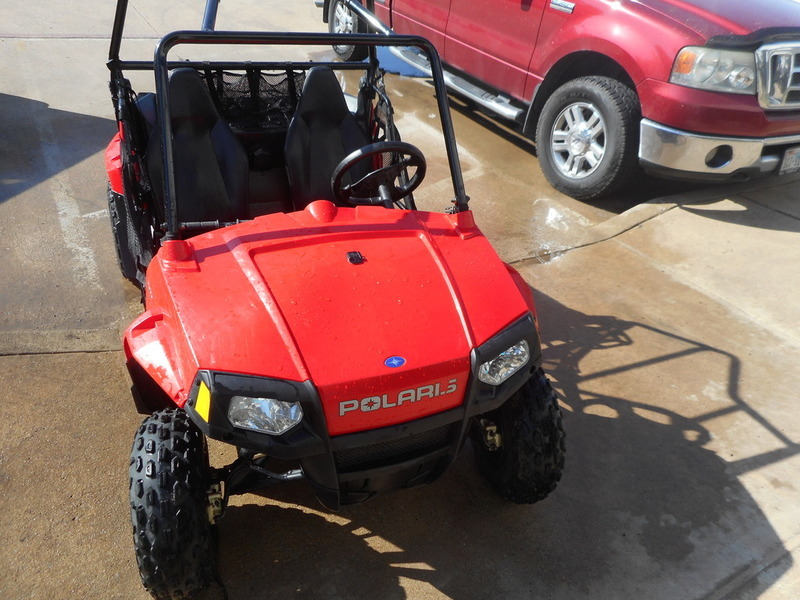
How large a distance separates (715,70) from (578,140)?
98 centimetres

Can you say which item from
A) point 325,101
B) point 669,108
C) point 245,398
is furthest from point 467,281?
point 669,108

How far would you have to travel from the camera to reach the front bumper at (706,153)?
466 centimetres

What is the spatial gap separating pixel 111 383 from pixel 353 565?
145 cm

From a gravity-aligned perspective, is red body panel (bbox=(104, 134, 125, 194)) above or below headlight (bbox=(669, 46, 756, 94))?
below

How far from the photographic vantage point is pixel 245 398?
2117 millimetres

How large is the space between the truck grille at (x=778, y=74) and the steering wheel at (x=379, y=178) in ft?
9.07

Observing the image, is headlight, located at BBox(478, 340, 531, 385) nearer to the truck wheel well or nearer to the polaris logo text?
the polaris logo text

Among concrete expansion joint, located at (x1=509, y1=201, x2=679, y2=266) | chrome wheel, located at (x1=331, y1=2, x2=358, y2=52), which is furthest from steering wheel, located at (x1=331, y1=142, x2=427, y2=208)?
chrome wheel, located at (x1=331, y1=2, x2=358, y2=52)

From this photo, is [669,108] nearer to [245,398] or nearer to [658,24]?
[658,24]

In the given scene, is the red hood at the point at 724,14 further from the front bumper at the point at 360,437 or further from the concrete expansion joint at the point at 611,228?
the front bumper at the point at 360,437

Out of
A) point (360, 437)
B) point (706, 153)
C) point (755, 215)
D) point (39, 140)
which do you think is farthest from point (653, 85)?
point (39, 140)

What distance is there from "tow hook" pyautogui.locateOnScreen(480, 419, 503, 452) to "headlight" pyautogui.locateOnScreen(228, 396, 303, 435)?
2.66 feet

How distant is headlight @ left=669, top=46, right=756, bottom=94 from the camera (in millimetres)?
4535

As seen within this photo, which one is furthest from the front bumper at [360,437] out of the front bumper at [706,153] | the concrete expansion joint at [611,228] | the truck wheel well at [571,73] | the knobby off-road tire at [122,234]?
the truck wheel well at [571,73]
